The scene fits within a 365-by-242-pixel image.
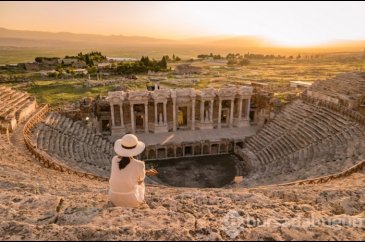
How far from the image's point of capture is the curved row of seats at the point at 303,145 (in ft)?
68.7

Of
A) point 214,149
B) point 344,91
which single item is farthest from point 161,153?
point 344,91

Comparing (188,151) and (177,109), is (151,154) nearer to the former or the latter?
(188,151)

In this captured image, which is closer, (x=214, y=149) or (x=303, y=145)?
(x=303, y=145)

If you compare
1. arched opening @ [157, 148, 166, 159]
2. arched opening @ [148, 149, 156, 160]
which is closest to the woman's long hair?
arched opening @ [148, 149, 156, 160]

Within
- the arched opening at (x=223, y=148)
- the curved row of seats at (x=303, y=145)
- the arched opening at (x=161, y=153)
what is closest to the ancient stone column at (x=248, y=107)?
the curved row of seats at (x=303, y=145)

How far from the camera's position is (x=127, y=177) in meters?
6.77

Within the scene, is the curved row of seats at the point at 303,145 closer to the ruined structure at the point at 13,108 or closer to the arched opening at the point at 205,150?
the arched opening at the point at 205,150

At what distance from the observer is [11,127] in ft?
77.5

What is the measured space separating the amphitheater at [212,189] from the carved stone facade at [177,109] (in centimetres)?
23

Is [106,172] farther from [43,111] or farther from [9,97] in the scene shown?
[9,97]

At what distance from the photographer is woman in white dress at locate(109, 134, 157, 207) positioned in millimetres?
6715

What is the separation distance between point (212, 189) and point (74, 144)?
18850 mm

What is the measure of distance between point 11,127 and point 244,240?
23869mm

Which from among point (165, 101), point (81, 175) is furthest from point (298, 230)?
point (165, 101)
